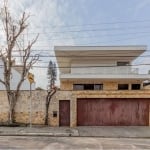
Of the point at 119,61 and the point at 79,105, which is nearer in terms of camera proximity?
the point at 79,105

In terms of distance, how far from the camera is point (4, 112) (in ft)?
77.4

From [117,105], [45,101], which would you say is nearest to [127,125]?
[117,105]

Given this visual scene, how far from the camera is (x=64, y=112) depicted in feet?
77.3

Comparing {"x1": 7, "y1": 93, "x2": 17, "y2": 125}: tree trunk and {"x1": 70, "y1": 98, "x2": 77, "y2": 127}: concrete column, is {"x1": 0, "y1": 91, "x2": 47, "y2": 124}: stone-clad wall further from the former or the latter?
{"x1": 70, "y1": 98, "x2": 77, "y2": 127}: concrete column

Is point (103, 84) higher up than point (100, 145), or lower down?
higher up

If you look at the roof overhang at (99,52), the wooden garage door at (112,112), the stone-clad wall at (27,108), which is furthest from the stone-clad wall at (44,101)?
the roof overhang at (99,52)

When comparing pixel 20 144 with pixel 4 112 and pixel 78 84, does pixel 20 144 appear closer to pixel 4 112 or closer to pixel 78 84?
pixel 4 112

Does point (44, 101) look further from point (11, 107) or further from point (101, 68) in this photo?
point (101, 68)

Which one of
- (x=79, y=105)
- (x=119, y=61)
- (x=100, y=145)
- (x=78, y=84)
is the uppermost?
(x=119, y=61)

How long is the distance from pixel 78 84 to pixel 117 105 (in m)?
7.60

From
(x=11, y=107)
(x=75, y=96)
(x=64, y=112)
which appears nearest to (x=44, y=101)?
(x=64, y=112)

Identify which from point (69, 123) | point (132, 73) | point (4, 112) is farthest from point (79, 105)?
point (132, 73)

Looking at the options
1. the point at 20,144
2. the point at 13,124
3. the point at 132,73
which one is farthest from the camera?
the point at 132,73

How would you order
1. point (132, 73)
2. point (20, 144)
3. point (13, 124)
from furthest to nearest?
1. point (132, 73)
2. point (13, 124)
3. point (20, 144)
